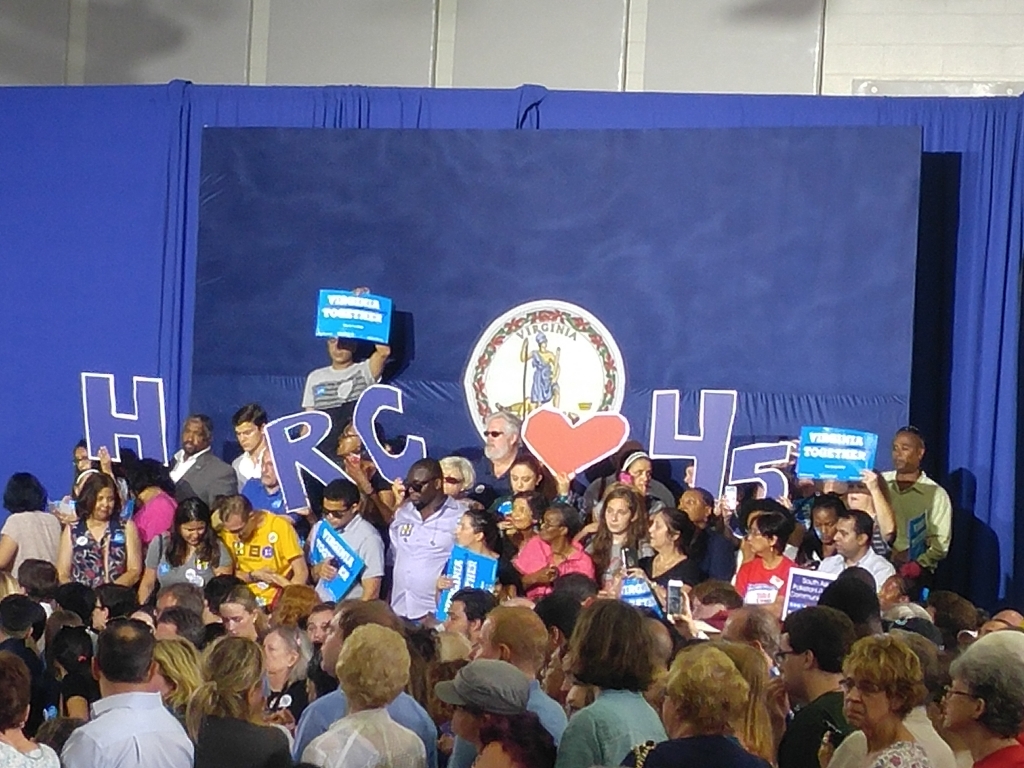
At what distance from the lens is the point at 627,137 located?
9633 millimetres

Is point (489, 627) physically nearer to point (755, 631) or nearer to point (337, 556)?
point (755, 631)

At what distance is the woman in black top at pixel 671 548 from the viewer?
24.1 ft

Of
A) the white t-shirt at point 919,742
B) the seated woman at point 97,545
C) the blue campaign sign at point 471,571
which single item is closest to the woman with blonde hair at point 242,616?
the blue campaign sign at point 471,571

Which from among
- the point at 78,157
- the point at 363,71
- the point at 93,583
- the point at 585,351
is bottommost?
the point at 93,583

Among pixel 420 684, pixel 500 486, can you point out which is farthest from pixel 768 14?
pixel 420 684

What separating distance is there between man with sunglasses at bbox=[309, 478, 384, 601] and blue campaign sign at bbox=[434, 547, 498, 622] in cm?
78

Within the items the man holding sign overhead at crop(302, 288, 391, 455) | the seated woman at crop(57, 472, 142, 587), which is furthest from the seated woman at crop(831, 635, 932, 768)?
the man holding sign overhead at crop(302, 288, 391, 455)

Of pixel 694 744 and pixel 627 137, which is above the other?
pixel 627 137

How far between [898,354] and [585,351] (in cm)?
175

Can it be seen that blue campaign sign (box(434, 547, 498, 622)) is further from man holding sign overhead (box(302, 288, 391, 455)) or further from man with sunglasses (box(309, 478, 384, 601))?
man holding sign overhead (box(302, 288, 391, 455))

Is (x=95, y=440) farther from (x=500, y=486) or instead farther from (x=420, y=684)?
(x=420, y=684)

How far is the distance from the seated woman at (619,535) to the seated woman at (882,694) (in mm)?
3916

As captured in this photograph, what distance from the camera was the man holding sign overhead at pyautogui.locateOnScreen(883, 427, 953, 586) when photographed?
8445mm

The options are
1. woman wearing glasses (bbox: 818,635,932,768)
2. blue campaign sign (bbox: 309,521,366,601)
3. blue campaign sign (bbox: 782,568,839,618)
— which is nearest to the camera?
woman wearing glasses (bbox: 818,635,932,768)
